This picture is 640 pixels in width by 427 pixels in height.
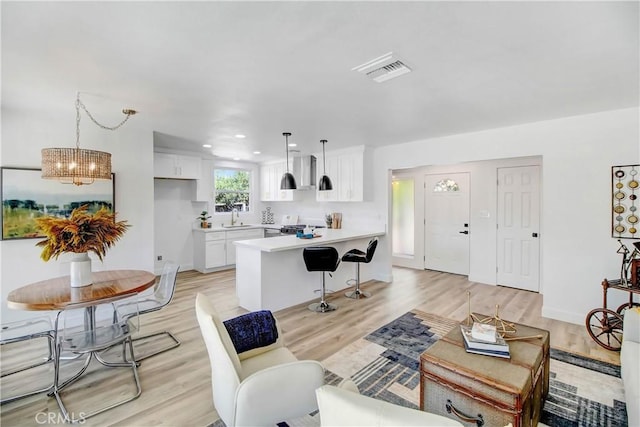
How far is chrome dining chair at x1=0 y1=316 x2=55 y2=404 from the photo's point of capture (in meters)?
2.37

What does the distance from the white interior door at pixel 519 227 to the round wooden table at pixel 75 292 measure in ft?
18.0

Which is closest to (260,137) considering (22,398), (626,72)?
(22,398)

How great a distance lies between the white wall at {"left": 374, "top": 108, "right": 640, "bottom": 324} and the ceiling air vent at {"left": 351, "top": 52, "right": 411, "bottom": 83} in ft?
8.58

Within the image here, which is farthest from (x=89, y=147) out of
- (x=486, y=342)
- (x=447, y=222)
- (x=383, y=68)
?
(x=447, y=222)

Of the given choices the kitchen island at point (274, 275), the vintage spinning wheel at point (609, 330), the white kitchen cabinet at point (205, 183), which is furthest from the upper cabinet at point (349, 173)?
the vintage spinning wheel at point (609, 330)

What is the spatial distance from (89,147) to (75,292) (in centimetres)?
205

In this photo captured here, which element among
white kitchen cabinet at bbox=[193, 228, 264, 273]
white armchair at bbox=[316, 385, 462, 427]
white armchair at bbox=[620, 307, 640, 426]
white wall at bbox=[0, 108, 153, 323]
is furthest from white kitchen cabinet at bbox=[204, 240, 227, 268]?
white armchair at bbox=[620, 307, 640, 426]

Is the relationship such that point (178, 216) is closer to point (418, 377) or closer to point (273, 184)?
point (273, 184)

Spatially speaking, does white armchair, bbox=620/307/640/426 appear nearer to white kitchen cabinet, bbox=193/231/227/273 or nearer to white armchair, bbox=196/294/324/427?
white armchair, bbox=196/294/324/427

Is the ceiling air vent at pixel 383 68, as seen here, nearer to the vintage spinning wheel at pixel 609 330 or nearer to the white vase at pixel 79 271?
the white vase at pixel 79 271

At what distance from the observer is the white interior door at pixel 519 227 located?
509cm

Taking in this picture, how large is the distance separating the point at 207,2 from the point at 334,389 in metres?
1.86

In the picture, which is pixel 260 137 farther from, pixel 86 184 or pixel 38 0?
pixel 38 0

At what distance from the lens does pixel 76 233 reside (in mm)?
2445
